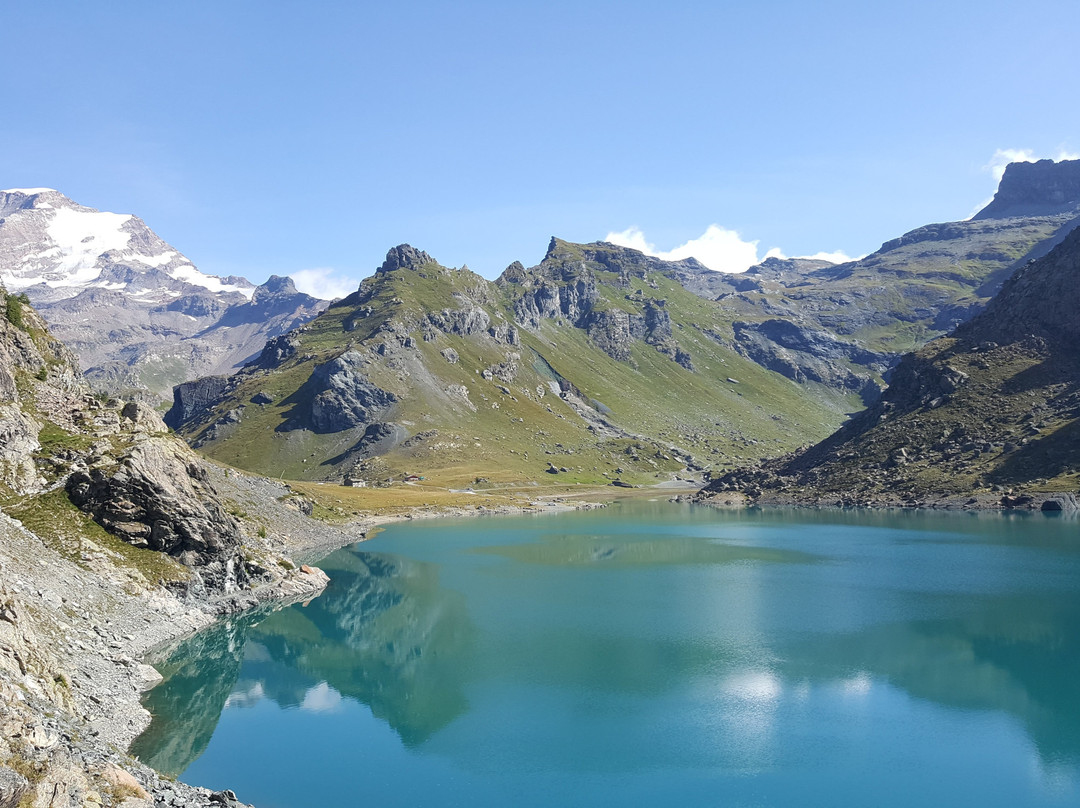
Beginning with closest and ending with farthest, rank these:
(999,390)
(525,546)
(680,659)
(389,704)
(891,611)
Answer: (389,704), (680,659), (891,611), (525,546), (999,390)

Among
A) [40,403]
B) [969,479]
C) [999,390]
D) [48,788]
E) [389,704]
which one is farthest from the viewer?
[999,390]

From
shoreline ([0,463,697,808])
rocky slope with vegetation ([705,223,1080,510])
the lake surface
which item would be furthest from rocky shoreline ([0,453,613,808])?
rocky slope with vegetation ([705,223,1080,510])

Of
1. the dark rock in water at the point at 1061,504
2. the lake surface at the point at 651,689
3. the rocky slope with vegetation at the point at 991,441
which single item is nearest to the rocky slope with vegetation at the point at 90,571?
the lake surface at the point at 651,689

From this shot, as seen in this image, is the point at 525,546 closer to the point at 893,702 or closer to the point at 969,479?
the point at 893,702

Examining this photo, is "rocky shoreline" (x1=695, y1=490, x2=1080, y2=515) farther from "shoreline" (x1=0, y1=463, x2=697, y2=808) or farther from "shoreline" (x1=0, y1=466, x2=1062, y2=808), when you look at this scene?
"shoreline" (x1=0, y1=463, x2=697, y2=808)

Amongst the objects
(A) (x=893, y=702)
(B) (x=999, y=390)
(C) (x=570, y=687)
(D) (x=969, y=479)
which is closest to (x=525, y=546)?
(C) (x=570, y=687)

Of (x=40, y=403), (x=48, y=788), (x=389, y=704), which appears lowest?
(x=389, y=704)

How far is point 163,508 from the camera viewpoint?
2849 inches

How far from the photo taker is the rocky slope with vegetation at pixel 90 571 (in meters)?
33.2

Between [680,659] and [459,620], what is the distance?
27759 millimetres

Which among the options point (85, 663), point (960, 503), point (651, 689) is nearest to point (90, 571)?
point (85, 663)

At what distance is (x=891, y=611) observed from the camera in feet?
264

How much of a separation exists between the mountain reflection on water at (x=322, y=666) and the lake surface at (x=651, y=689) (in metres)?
0.31

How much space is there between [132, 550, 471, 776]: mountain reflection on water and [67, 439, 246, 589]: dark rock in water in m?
7.24
